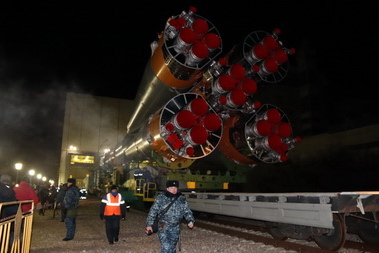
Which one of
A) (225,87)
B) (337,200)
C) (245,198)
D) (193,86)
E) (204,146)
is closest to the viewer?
(337,200)

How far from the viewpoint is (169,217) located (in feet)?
13.3

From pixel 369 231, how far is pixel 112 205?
567 cm

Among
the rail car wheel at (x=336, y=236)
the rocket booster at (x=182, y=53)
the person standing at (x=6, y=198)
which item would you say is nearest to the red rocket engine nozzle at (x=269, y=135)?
the rocket booster at (x=182, y=53)

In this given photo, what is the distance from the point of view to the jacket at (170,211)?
160 inches

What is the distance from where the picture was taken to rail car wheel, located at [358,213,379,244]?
569cm

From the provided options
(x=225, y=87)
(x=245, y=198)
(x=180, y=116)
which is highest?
(x=225, y=87)

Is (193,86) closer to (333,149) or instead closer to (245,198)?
(245,198)

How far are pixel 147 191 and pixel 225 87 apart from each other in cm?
554

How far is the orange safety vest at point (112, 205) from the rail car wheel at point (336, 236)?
4.52 meters

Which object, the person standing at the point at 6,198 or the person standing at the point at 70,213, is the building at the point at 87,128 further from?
the person standing at the point at 6,198

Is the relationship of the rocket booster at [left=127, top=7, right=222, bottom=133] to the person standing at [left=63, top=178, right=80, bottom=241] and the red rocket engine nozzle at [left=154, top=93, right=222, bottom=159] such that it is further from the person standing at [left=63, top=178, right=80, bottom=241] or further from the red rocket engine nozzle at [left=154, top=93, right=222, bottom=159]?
the person standing at [left=63, top=178, right=80, bottom=241]

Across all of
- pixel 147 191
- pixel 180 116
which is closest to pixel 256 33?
pixel 180 116

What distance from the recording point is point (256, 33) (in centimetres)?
876

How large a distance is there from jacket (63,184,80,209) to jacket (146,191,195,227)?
376cm
